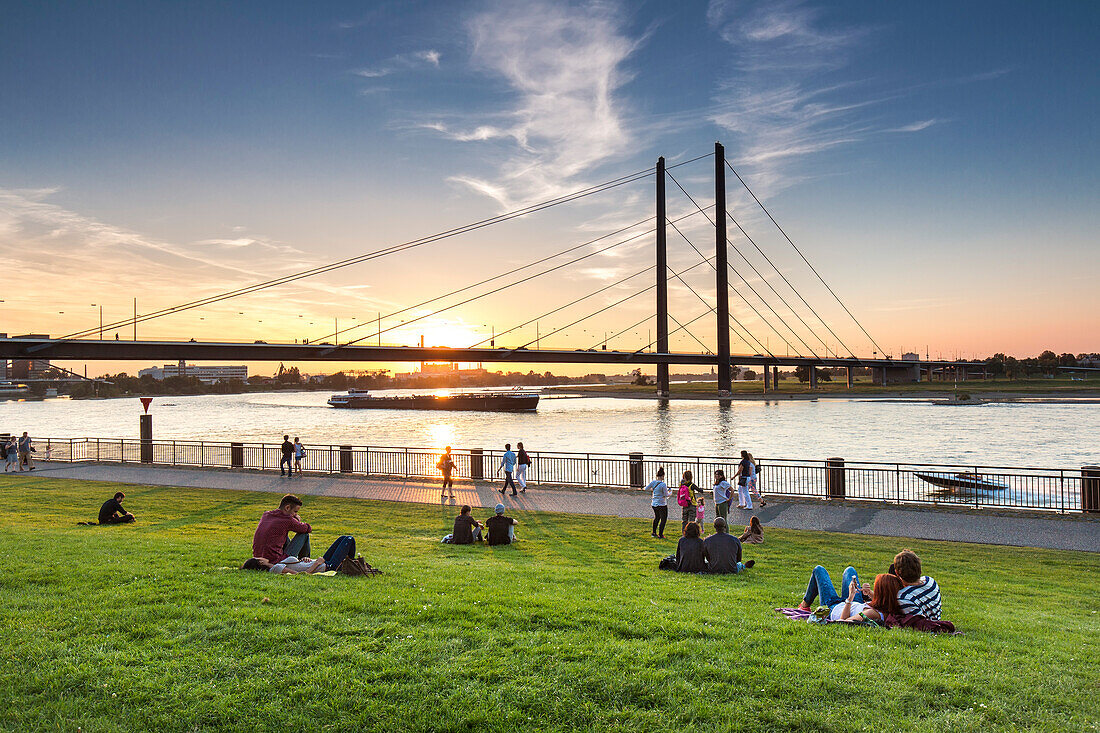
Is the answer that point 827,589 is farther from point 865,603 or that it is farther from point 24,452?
point 24,452

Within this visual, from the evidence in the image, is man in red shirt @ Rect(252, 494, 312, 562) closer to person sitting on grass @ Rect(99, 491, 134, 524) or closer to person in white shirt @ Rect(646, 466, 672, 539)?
person sitting on grass @ Rect(99, 491, 134, 524)

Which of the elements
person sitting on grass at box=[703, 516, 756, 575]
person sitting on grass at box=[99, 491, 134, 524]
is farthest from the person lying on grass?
person sitting on grass at box=[99, 491, 134, 524]

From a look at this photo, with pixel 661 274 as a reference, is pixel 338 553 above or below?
below

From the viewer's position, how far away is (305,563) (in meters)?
8.27

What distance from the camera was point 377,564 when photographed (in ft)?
29.8

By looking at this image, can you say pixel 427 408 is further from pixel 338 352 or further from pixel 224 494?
pixel 224 494

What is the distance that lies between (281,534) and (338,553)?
753mm

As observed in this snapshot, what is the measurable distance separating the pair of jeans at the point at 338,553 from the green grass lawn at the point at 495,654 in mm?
597

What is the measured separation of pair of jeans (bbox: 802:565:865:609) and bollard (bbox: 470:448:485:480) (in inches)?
620

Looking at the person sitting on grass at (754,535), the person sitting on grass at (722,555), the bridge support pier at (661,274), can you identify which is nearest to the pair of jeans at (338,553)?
the person sitting on grass at (722,555)

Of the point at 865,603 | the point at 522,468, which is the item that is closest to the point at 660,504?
the point at 865,603

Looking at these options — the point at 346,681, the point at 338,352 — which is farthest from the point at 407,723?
the point at 338,352

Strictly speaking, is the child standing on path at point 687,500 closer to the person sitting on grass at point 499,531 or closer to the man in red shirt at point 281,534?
the person sitting on grass at point 499,531

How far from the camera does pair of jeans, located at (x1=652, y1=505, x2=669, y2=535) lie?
1326 centimetres
